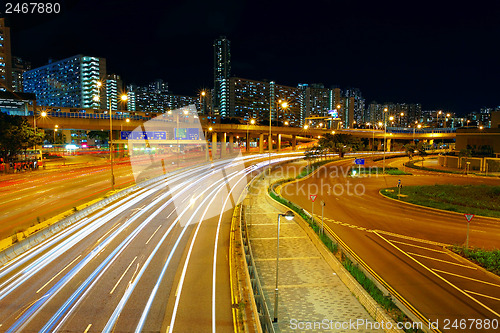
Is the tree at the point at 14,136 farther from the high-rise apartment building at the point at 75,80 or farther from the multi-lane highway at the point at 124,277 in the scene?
the high-rise apartment building at the point at 75,80

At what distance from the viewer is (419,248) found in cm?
1989

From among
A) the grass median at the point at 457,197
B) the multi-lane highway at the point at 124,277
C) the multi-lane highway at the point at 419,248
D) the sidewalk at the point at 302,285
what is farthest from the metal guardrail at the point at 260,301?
the grass median at the point at 457,197

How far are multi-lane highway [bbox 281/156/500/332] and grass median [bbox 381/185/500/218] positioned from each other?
1.65 meters

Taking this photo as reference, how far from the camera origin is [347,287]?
14.2 metres

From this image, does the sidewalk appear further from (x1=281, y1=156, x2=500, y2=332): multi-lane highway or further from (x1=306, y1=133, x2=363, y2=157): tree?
(x1=306, y1=133, x2=363, y2=157): tree

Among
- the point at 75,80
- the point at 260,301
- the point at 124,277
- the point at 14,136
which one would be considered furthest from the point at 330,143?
the point at 75,80

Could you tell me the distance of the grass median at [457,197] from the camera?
1179 inches

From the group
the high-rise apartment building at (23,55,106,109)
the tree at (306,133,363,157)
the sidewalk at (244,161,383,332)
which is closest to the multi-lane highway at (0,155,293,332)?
the sidewalk at (244,161,383,332)

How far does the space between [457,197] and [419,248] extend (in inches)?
778

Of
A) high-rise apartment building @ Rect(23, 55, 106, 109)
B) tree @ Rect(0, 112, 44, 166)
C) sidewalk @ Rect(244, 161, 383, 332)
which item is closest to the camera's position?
sidewalk @ Rect(244, 161, 383, 332)

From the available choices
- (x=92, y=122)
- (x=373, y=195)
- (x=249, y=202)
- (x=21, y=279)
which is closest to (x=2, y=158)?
(x=92, y=122)

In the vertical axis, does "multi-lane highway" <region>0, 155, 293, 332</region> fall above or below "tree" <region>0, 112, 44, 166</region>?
below

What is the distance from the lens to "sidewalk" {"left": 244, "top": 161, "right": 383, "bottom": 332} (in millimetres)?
11750

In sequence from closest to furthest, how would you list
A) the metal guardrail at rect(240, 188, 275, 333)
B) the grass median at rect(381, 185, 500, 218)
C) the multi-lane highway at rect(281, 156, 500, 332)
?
the metal guardrail at rect(240, 188, 275, 333)
the multi-lane highway at rect(281, 156, 500, 332)
the grass median at rect(381, 185, 500, 218)
